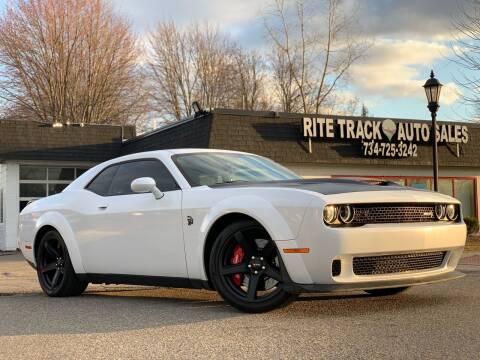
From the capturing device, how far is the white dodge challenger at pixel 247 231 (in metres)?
5.00

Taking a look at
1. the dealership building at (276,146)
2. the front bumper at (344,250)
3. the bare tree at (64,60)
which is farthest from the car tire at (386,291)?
the bare tree at (64,60)

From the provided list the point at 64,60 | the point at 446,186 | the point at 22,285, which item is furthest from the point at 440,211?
the point at 64,60

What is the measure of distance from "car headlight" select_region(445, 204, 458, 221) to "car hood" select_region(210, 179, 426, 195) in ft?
1.51

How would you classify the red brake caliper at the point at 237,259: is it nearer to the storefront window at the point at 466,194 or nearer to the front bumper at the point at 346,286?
the front bumper at the point at 346,286

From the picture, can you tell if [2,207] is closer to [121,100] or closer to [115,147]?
[115,147]

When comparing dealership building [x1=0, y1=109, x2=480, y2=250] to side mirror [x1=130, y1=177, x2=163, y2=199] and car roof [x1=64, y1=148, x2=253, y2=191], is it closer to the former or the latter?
car roof [x1=64, y1=148, x2=253, y2=191]

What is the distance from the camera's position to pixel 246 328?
476 cm

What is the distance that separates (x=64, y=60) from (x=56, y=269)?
29.1 metres

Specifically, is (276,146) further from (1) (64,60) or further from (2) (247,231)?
(1) (64,60)

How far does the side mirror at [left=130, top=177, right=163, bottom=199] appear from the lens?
239 inches

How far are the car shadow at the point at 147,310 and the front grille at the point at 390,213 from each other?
2.64ft

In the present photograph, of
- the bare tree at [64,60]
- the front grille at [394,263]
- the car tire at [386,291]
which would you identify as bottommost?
the car tire at [386,291]

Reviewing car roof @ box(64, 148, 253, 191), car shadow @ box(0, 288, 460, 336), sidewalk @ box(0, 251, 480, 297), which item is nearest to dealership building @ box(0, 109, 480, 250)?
sidewalk @ box(0, 251, 480, 297)

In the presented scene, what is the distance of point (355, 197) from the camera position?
5.07 metres
